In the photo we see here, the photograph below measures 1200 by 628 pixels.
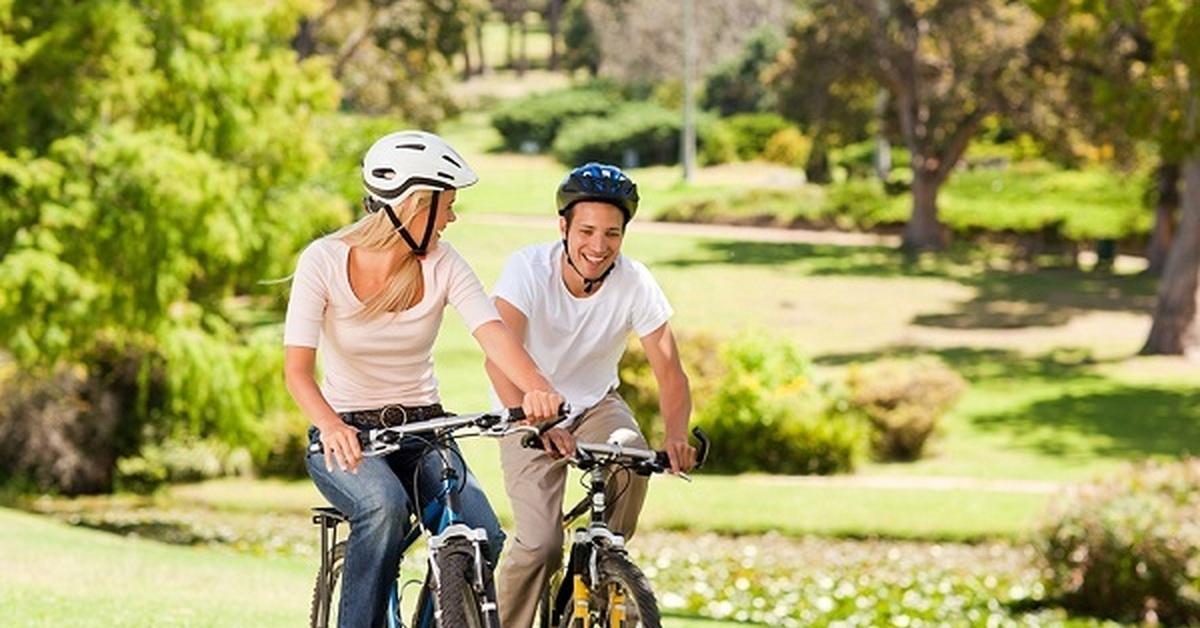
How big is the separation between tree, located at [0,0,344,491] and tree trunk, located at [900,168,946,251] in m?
27.1

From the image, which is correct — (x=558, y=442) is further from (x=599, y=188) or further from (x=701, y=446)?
(x=599, y=188)

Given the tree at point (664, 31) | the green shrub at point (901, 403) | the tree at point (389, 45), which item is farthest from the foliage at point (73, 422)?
the tree at point (664, 31)

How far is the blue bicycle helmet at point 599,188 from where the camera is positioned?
6254mm

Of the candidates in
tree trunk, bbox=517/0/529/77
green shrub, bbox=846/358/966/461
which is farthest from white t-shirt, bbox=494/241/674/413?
tree trunk, bbox=517/0/529/77

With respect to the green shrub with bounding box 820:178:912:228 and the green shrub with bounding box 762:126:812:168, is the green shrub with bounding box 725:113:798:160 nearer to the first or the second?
the green shrub with bounding box 762:126:812:168

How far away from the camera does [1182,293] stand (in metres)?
35.2

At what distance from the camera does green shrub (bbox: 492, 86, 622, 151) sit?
79438 millimetres

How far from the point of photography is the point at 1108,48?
37.9 metres

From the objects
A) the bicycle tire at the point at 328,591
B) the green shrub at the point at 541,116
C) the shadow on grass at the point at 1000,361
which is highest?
the bicycle tire at the point at 328,591

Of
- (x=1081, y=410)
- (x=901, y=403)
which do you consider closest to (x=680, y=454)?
(x=901, y=403)

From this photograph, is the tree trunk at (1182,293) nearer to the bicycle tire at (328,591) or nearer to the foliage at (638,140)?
the bicycle tire at (328,591)

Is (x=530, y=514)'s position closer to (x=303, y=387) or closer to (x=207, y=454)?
(x=303, y=387)

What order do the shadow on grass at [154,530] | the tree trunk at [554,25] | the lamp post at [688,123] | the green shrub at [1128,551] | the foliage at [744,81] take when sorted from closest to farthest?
the green shrub at [1128,551], the shadow on grass at [154,530], the lamp post at [688,123], the foliage at [744,81], the tree trunk at [554,25]

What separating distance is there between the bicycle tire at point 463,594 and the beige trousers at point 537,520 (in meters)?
0.98
